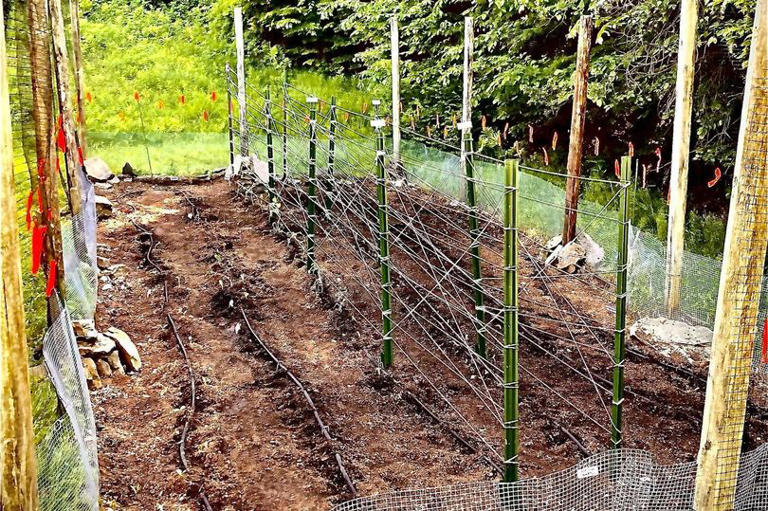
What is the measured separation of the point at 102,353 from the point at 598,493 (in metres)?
4.57

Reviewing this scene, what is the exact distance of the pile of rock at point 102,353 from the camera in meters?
7.24

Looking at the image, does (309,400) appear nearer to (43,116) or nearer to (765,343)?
(43,116)

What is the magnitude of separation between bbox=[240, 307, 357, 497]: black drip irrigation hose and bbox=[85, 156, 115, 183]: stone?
6291 mm

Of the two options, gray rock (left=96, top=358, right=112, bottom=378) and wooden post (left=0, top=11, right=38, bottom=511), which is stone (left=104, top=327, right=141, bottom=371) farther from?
wooden post (left=0, top=11, right=38, bottom=511)

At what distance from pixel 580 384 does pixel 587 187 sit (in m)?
5.62

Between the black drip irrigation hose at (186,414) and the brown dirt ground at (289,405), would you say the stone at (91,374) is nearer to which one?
the brown dirt ground at (289,405)

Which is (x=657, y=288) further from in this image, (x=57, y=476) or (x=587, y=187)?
(x=57, y=476)

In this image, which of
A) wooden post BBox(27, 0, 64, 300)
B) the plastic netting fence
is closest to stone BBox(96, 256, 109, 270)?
wooden post BBox(27, 0, 64, 300)

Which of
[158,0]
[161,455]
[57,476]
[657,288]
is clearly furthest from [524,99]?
[158,0]

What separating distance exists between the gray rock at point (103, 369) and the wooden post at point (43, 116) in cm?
179

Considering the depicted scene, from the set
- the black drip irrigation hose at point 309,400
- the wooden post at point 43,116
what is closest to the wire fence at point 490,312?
the black drip irrigation hose at point 309,400

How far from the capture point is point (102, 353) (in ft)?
24.5

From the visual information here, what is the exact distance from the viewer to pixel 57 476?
4.80m

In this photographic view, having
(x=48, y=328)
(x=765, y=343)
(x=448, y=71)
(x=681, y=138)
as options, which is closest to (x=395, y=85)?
(x=448, y=71)
